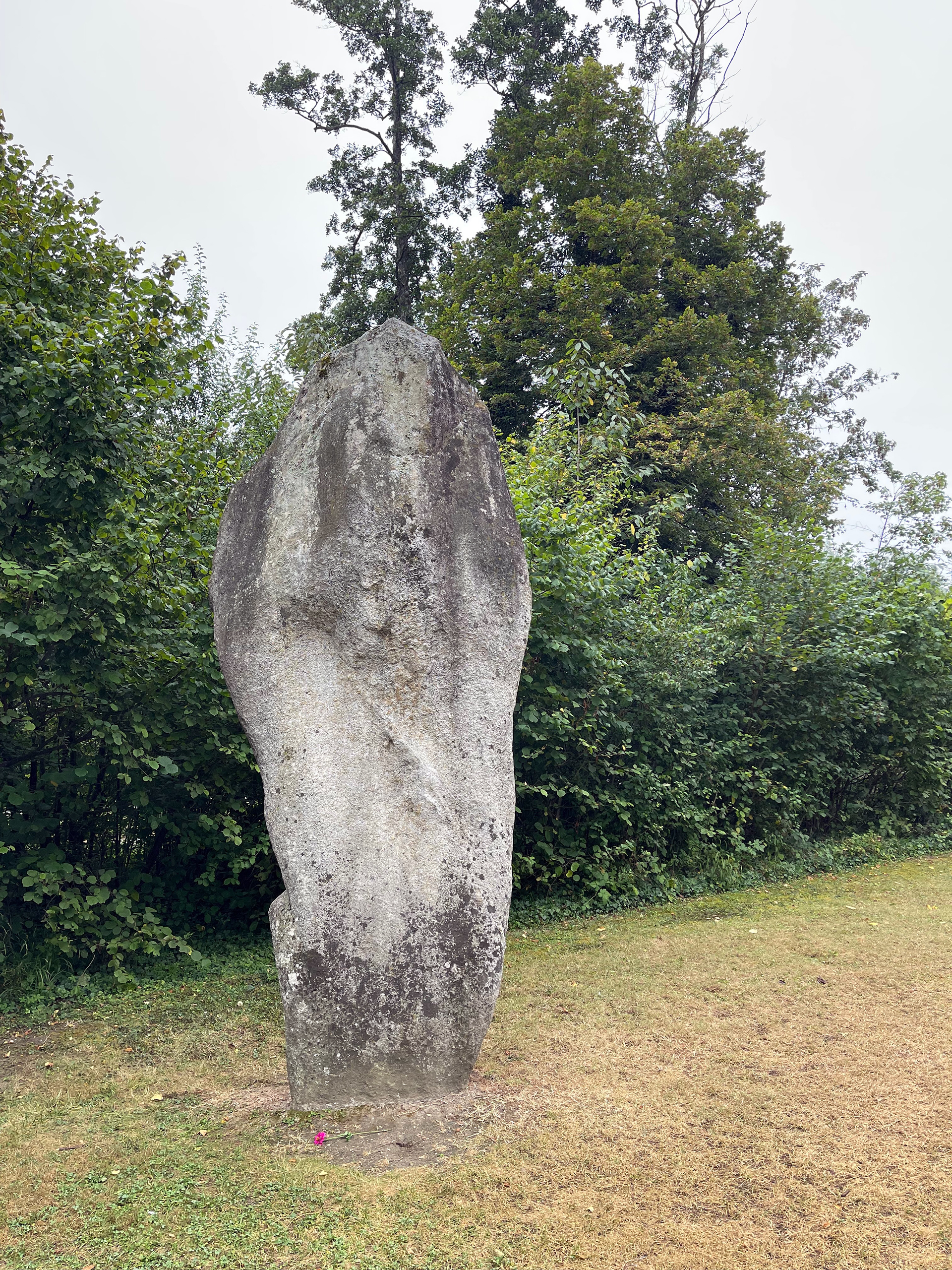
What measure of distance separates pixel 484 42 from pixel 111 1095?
848 inches

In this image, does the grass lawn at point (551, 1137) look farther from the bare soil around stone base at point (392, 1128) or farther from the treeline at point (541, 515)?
the treeline at point (541, 515)

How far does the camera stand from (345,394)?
455 cm

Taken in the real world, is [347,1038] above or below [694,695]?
below

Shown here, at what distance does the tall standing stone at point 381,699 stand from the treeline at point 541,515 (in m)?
1.88

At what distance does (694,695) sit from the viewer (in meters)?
9.51

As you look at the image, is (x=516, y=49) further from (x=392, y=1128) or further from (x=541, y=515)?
(x=392, y=1128)

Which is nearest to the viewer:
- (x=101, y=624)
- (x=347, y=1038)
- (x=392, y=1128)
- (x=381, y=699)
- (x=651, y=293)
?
(x=392, y=1128)

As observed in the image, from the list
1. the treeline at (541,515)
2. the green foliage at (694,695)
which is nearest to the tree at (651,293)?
the treeline at (541,515)

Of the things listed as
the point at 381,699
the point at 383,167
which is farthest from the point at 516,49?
the point at 381,699

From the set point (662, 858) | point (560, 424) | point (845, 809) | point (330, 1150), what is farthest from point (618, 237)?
point (330, 1150)

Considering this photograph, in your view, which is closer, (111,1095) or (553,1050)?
(111,1095)

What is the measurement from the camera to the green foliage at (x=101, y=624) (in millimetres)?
5773

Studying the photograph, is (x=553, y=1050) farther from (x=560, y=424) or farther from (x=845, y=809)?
(x=845, y=809)

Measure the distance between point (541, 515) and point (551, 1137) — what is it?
16.8 ft
